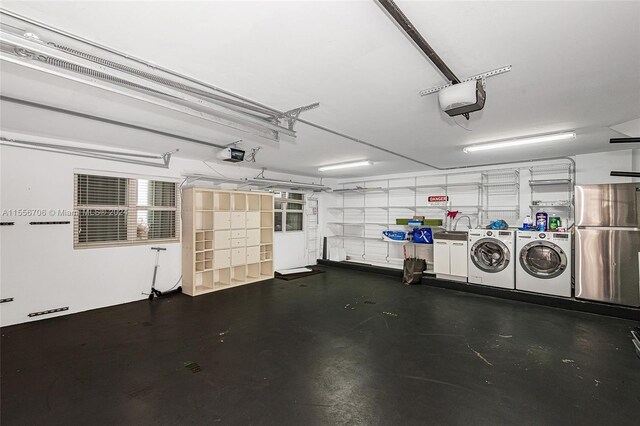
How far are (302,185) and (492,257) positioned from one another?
4523mm

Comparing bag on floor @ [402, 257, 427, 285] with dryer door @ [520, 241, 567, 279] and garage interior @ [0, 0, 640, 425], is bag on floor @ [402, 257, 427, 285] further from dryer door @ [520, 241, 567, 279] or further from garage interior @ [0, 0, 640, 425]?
dryer door @ [520, 241, 567, 279]

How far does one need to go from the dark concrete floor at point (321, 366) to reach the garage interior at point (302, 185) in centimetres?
3

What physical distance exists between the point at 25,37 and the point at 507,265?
6.67m

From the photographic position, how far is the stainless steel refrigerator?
4.14m

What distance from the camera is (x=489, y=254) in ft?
18.4

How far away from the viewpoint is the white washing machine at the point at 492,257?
5.22 meters

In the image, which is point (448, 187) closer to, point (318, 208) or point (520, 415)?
point (318, 208)

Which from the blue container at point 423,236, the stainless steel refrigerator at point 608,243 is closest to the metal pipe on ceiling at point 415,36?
the stainless steel refrigerator at point 608,243

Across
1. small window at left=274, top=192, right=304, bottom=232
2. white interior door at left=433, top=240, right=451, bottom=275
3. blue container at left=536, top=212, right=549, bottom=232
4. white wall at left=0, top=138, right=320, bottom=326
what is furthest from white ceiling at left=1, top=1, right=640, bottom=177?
small window at left=274, top=192, right=304, bottom=232

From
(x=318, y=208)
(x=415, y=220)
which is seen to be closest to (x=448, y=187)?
(x=415, y=220)

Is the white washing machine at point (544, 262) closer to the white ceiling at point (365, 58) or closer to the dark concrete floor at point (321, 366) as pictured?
the dark concrete floor at point (321, 366)

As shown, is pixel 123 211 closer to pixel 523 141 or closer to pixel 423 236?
pixel 423 236

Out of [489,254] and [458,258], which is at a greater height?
[489,254]

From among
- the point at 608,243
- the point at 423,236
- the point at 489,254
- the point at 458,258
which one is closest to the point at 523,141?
the point at 608,243
